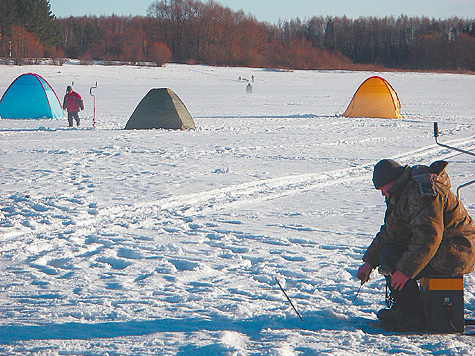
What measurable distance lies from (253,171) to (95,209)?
341cm

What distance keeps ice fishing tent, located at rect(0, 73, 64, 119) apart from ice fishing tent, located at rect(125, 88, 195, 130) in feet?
13.9

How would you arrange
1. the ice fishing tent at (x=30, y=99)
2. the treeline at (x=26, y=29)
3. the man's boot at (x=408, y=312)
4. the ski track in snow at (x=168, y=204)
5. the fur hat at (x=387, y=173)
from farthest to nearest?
the treeline at (x=26, y=29), the ice fishing tent at (x=30, y=99), the ski track in snow at (x=168, y=204), the man's boot at (x=408, y=312), the fur hat at (x=387, y=173)

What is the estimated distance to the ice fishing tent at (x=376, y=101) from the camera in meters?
18.9

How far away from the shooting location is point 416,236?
333cm

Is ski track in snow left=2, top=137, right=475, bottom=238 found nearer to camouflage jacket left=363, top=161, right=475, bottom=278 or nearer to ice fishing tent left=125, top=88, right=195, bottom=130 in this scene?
camouflage jacket left=363, top=161, right=475, bottom=278

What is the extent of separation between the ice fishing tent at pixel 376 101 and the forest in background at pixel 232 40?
36386 millimetres

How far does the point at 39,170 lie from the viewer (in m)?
9.41

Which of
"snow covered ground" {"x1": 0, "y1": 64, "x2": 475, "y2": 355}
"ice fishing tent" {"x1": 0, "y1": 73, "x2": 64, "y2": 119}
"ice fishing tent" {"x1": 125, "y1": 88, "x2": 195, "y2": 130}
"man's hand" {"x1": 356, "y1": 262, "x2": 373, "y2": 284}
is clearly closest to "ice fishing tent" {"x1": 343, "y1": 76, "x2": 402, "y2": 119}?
"snow covered ground" {"x1": 0, "y1": 64, "x2": 475, "y2": 355}

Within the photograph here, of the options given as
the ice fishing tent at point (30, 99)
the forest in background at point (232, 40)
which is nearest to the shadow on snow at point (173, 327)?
the ice fishing tent at point (30, 99)

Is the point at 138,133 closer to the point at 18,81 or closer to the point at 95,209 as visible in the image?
the point at 18,81

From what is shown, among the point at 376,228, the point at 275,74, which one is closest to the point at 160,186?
the point at 376,228

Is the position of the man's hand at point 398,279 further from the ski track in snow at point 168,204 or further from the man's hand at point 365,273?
the ski track in snow at point 168,204

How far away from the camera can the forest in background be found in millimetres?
67188

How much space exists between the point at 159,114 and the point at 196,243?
1030 centimetres
